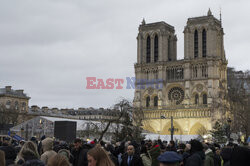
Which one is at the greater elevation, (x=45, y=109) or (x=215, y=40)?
(x=215, y=40)

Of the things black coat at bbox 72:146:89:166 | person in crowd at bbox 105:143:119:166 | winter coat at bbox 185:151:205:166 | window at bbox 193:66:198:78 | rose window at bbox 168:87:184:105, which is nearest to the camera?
winter coat at bbox 185:151:205:166

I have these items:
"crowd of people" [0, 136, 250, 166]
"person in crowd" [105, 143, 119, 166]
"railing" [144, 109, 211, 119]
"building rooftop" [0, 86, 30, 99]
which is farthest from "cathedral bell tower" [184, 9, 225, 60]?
"crowd of people" [0, 136, 250, 166]

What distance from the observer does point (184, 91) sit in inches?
2817

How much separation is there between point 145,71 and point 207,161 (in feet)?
219

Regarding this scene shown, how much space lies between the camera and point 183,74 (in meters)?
72.3

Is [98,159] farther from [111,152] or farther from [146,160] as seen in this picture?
[111,152]

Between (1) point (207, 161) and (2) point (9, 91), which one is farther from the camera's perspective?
(2) point (9, 91)

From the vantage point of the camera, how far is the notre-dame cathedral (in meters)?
68.5

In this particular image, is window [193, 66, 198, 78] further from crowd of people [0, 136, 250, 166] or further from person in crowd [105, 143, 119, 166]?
crowd of people [0, 136, 250, 166]

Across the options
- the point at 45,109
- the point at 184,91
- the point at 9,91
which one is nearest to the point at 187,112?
the point at 184,91

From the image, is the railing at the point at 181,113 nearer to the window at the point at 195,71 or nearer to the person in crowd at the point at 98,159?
the window at the point at 195,71

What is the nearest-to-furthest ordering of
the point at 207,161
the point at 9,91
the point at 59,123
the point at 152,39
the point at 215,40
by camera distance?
the point at 207,161, the point at 59,123, the point at 215,40, the point at 152,39, the point at 9,91

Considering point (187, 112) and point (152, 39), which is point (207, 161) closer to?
point (187, 112)

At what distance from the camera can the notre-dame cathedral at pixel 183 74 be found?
68.5 meters
